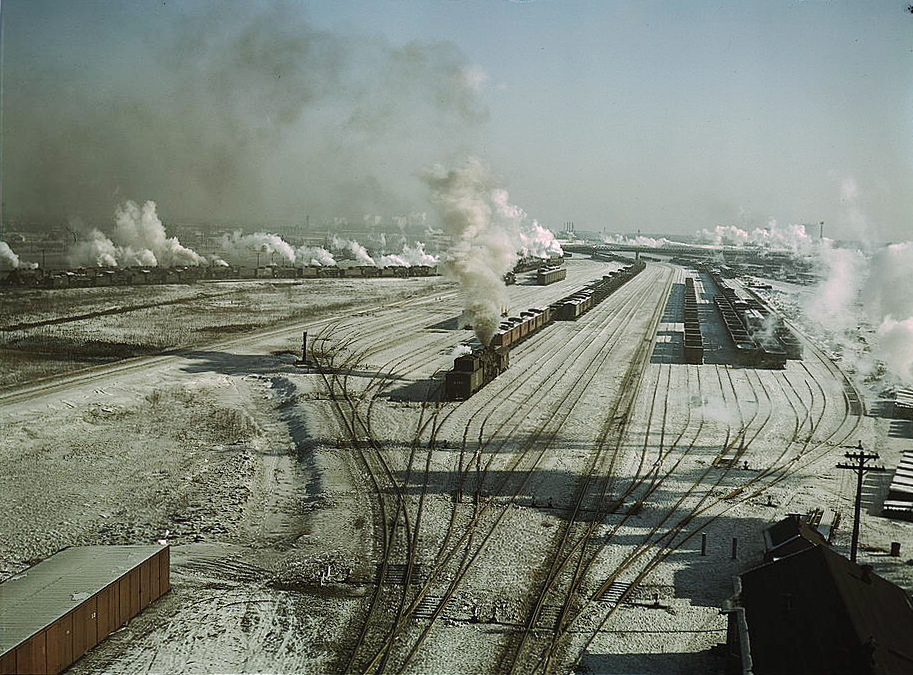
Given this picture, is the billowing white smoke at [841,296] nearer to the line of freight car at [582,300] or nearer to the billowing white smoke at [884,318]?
the billowing white smoke at [884,318]

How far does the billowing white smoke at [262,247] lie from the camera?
125 metres

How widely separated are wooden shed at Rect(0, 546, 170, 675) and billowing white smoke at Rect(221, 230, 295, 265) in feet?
345

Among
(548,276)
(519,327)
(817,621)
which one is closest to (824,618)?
(817,621)

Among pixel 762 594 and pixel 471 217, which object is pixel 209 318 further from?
pixel 762 594

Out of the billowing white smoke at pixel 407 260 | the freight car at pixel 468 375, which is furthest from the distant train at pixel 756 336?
the billowing white smoke at pixel 407 260

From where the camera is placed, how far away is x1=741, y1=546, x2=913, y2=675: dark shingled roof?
40.7 feet

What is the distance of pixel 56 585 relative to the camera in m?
16.4

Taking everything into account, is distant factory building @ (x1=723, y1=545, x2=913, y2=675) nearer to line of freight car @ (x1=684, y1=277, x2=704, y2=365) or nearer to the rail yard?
the rail yard

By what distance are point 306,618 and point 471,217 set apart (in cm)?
3403

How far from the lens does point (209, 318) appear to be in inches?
2576

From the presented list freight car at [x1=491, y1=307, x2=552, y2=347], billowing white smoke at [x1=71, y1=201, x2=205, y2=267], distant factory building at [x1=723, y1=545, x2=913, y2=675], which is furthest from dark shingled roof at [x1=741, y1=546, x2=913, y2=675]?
billowing white smoke at [x1=71, y1=201, x2=205, y2=267]

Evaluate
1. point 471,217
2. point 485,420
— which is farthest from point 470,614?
point 471,217

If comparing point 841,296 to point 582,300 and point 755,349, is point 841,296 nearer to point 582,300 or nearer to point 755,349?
point 582,300

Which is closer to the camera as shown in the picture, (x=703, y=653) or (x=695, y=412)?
(x=703, y=653)
